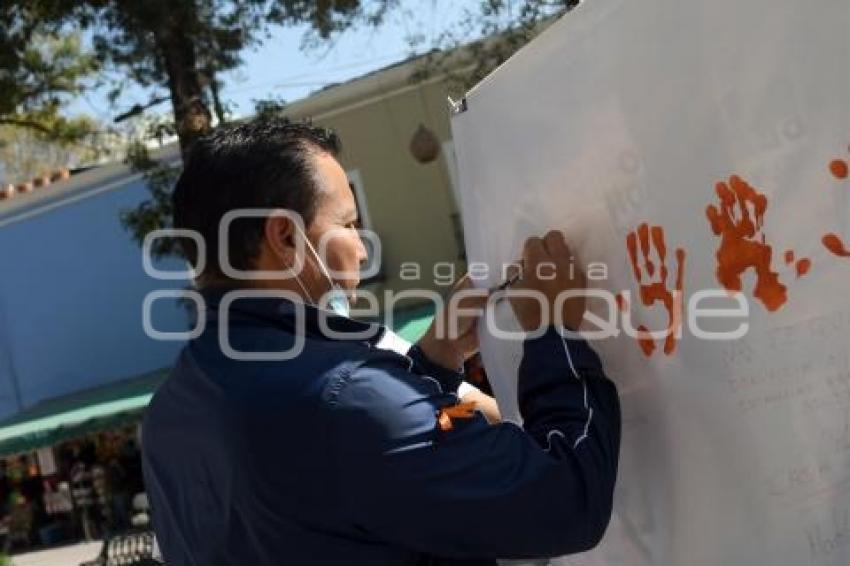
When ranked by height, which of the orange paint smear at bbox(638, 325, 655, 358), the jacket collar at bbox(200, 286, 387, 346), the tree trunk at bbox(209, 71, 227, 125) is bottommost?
the orange paint smear at bbox(638, 325, 655, 358)

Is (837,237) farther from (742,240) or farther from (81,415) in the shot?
(81,415)

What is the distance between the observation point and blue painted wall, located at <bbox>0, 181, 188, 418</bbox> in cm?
1602

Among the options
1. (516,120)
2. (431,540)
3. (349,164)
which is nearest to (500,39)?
(349,164)

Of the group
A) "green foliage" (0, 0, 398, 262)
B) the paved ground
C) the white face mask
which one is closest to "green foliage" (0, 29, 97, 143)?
"green foliage" (0, 0, 398, 262)

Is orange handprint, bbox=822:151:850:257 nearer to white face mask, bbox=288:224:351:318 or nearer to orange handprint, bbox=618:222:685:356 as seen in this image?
orange handprint, bbox=618:222:685:356

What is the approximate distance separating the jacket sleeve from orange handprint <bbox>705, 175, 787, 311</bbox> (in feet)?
0.97

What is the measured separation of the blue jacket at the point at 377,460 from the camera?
1.39 m

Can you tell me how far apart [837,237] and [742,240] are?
0.50ft

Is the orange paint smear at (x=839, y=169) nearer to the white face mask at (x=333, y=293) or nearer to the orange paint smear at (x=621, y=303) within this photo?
the orange paint smear at (x=621, y=303)

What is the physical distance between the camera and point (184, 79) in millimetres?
9812

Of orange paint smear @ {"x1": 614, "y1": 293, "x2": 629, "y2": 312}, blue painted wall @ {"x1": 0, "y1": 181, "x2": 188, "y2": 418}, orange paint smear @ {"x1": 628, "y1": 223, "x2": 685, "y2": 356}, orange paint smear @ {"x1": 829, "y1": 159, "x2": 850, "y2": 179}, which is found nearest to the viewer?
orange paint smear @ {"x1": 829, "y1": 159, "x2": 850, "y2": 179}

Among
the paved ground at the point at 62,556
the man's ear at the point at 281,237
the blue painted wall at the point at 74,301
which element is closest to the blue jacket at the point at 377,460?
the man's ear at the point at 281,237

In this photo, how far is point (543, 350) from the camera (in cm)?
157

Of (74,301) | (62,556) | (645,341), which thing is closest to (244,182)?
(645,341)
